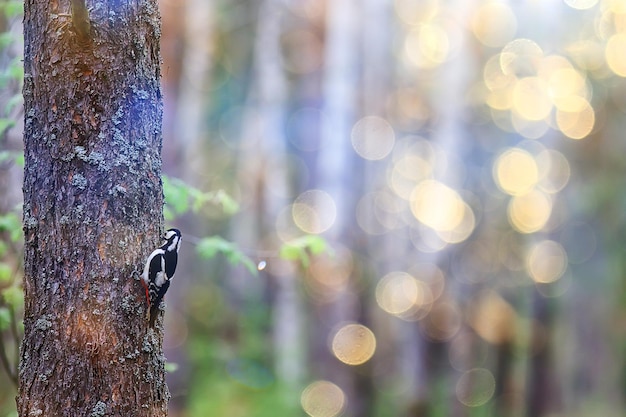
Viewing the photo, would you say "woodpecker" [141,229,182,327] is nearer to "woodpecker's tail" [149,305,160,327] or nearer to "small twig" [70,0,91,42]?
"woodpecker's tail" [149,305,160,327]

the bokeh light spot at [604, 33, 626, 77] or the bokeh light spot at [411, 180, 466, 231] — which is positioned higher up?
the bokeh light spot at [604, 33, 626, 77]

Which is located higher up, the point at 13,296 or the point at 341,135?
the point at 341,135

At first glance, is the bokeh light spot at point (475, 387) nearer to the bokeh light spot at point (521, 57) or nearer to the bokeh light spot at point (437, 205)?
the bokeh light spot at point (437, 205)

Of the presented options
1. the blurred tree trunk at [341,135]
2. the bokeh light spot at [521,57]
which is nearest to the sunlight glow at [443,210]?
the blurred tree trunk at [341,135]

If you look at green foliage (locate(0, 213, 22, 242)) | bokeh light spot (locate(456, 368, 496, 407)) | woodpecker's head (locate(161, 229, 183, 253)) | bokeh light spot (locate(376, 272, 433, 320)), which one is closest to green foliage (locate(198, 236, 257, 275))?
green foliage (locate(0, 213, 22, 242))

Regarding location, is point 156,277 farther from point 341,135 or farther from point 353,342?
point 353,342

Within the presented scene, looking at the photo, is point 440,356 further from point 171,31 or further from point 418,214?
point 171,31

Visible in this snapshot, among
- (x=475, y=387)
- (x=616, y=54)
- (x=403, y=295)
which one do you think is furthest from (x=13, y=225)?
(x=616, y=54)
